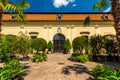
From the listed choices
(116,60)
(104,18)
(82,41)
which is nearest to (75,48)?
(82,41)

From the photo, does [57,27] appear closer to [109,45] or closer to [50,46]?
[50,46]

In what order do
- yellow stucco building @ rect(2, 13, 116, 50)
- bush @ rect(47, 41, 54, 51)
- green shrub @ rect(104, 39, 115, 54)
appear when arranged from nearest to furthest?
green shrub @ rect(104, 39, 115, 54) → bush @ rect(47, 41, 54, 51) → yellow stucco building @ rect(2, 13, 116, 50)

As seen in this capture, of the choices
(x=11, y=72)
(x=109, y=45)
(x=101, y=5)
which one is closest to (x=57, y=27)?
(x=109, y=45)

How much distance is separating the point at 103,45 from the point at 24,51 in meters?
9.53

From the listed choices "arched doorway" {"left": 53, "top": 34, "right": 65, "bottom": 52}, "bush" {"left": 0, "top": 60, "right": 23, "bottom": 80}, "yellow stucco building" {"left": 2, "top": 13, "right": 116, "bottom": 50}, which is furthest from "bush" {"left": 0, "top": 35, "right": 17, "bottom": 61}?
"arched doorway" {"left": 53, "top": 34, "right": 65, "bottom": 52}

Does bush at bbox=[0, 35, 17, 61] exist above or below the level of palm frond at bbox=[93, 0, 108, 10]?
below

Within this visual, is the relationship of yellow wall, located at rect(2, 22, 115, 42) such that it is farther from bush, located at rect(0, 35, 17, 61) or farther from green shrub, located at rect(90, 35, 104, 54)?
bush, located at rect(0, 35, 17, 61)

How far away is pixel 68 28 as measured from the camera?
34.5 m

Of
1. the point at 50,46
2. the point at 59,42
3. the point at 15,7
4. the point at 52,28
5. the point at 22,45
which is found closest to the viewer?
the point at 15,7

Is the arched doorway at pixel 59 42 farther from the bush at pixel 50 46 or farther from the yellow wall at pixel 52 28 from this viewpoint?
the bush at pixel 50 46

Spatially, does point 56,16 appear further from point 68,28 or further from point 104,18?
point 104,18

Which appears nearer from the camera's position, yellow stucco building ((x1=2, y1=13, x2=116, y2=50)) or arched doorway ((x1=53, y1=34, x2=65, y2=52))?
yellow stucco building ((x1=2, y1=13, x2=116, y2=50))

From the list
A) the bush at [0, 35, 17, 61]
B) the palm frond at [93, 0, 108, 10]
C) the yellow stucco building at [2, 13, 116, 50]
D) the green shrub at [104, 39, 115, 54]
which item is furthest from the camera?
the yellow stucco building at [2, 13, 116, 50]

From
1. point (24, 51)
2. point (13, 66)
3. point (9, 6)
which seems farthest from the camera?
point (24, 51)
